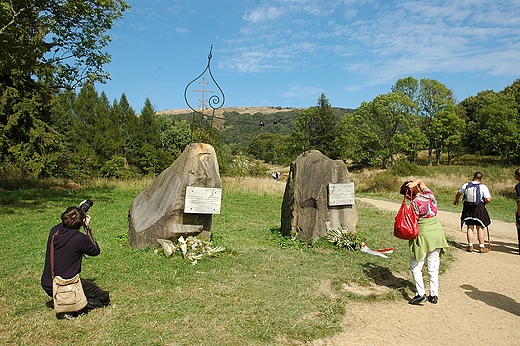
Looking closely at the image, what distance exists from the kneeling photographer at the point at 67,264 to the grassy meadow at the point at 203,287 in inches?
8.1

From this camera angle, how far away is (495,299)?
6.28 m

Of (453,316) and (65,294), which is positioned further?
(453,316)

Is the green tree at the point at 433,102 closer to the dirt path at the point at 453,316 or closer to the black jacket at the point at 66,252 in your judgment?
the dirt path at the point at 453,316

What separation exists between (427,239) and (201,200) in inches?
166

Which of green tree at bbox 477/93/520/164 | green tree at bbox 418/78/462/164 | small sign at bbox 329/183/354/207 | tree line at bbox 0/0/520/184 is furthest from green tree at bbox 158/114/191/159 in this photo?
small sign at bbox 329/183/354/207

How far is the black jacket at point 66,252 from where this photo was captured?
14.6 feet

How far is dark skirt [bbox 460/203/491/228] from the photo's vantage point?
9.38 m

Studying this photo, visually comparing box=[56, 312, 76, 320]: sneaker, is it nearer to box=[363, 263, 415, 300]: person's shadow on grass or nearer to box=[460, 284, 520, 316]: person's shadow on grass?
box=[363, 263, 415, 300]: person's shadow on grass

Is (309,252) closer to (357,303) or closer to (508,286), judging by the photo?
(357,303)

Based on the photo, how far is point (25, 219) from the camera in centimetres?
1062

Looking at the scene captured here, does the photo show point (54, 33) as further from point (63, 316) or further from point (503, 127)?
point (503, 127)

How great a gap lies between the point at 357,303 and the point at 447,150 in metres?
50.9

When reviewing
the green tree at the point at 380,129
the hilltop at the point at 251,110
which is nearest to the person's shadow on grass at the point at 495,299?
the green tree at the point at 380,129

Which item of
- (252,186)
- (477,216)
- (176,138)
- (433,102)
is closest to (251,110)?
(176,138)
